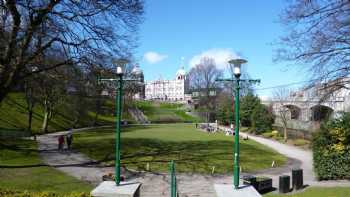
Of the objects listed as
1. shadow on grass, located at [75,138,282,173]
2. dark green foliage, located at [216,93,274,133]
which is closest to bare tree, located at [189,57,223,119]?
dark green foliage, located at [216,93,274,133]

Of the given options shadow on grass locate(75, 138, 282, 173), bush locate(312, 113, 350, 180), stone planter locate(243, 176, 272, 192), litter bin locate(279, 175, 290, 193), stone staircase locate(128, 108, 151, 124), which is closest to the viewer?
stone planter locate(243, 176, 272, 192)

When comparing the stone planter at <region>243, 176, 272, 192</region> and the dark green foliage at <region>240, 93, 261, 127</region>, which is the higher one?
the dark green foliage at <region>240, 93, 261, 127</region>

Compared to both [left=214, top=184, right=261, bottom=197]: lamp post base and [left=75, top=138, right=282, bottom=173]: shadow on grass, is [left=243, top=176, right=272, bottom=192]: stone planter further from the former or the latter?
[left=214, top=184, right=261, bottom=197]: lamp post base

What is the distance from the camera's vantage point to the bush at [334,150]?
63.4ft

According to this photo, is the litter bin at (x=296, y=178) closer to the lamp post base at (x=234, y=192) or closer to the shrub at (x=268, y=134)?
the lamp post base at (x=234, y=192)

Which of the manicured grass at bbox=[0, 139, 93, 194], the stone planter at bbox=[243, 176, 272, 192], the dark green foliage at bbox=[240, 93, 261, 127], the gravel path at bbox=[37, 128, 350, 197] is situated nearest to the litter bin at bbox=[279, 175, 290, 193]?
the stone planter at bbox=[243, 176, 272, 192]

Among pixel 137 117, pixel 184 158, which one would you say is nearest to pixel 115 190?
pixel 184 158

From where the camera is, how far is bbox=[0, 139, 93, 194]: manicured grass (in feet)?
53.1

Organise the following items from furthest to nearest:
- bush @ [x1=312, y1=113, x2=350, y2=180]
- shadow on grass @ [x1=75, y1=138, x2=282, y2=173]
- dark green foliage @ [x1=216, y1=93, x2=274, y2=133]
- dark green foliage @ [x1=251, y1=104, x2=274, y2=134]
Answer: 1. dark green foliage @ [x1=216, y1=93, x2=274, y2=133]
2. dark green foliage @ [x1=251, y1=104, x2=274, y2=134]
3. shadow on grass @ [x1=75, y1=138, x2=282, y2=173]
4. bush @ [x1=312, y1=113, x2=350, y2=180]

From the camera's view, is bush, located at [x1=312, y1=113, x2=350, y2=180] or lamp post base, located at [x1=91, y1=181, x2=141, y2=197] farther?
bush, located at [x1=312, y1=113, x2=350, y2=180]

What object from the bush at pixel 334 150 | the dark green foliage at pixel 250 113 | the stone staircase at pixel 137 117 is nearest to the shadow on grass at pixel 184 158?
the bush at pixel 334 150

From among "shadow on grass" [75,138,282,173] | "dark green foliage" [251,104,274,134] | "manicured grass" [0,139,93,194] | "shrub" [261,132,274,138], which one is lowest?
"shrub" [261,132,274,138]

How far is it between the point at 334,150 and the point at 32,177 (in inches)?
626

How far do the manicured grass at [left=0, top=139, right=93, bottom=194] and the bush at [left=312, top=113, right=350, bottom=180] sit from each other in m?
12.3
